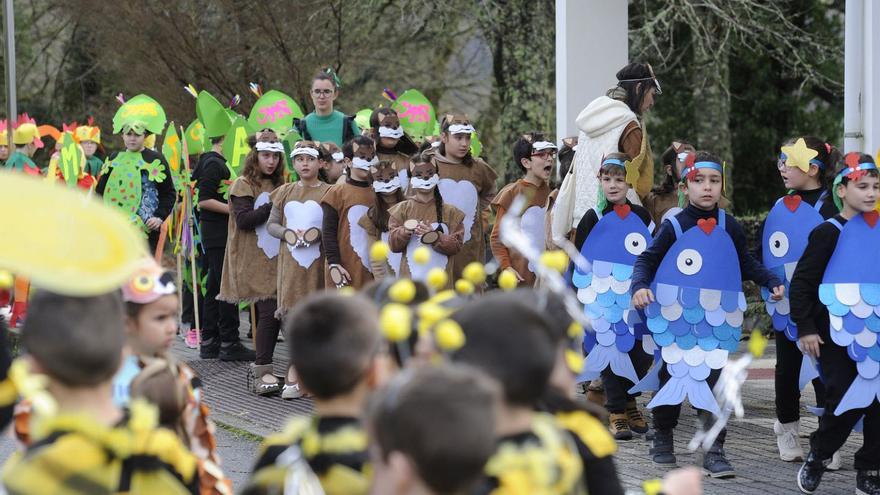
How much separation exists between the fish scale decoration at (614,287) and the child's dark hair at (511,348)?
478 cm

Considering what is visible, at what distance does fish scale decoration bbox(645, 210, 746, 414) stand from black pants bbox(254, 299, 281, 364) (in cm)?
359

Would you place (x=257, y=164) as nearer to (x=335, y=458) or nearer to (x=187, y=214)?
(x=187, y=214)

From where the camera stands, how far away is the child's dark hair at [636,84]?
8570 mm

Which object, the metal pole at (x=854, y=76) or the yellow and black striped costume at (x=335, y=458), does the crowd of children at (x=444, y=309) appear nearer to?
the yellow and black striped costume at (x=335, y=458)

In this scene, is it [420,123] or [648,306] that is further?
[420,123]

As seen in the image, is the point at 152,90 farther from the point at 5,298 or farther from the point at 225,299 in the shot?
the point at 5,298

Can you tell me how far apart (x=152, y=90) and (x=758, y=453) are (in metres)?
12.1

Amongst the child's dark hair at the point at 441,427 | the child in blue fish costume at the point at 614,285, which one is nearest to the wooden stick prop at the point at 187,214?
the child in blue fish costume at the point at 614,285

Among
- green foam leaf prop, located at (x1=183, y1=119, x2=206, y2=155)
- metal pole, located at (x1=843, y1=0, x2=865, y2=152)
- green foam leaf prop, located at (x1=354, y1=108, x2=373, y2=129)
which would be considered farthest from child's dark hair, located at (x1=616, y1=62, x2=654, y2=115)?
green foam leaf prop, located at (x1=183, y1=119, x2=206, y2=155)

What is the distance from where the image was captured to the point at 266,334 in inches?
389

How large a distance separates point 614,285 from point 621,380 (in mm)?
572

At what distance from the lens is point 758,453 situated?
25.3 ft

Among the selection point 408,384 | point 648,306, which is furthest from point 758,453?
point 408,384

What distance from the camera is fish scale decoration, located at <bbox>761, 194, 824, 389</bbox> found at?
7.42 m
